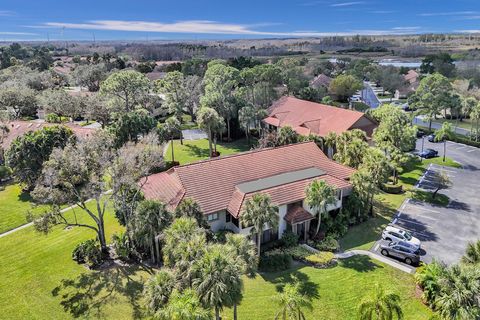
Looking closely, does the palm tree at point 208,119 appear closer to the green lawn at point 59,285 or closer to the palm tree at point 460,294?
the green lawn at point 59,285

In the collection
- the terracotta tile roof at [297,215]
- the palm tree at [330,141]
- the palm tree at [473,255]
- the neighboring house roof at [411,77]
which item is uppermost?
the neighboring house roof at [411,77]

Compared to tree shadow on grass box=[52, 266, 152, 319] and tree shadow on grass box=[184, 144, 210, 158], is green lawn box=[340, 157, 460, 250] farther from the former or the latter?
tree shadow on grass box=[184, 144, 210, 158]

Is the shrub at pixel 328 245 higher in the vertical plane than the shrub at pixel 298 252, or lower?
higher

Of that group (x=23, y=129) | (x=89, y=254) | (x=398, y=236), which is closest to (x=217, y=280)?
(x=89, y=254)

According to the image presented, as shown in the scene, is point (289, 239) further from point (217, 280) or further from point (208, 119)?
point (208, 119)

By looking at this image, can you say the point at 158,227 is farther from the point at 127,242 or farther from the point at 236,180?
the point at 236,180

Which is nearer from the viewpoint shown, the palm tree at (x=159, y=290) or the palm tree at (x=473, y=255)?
the palm tree at (x=159, y=290)

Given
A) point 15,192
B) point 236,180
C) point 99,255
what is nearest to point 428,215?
point 236,180

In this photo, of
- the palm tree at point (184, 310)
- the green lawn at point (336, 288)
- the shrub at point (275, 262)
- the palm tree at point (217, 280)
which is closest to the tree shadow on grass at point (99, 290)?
the green lawn at point (336, 288)
